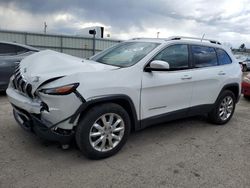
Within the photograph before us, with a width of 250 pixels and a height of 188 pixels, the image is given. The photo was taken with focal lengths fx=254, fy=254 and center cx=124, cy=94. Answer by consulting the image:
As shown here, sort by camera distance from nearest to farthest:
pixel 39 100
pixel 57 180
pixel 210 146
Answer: pixel 57 180 → pixel 39 100 → pixel 210 146

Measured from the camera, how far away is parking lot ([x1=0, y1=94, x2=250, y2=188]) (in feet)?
9.65

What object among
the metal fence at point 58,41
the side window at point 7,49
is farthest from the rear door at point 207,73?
the metal fence at point 58,41

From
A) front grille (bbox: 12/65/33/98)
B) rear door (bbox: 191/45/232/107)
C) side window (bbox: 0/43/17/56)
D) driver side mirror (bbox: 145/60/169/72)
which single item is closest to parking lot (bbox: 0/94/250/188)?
rear door (bbox: 191/45/232/107)

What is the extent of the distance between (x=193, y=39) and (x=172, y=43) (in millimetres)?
729

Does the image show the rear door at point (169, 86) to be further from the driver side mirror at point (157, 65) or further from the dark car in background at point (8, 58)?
the dark car in background at point (8, 58)

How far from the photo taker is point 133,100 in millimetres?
3527

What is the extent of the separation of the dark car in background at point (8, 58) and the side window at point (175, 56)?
4309mm

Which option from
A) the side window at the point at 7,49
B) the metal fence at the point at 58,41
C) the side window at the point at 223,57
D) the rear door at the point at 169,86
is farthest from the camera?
the metal fence at the point at 58,41

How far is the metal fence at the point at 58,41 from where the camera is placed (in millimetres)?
12967

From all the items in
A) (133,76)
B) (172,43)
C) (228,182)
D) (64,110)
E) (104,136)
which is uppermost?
(172,43)

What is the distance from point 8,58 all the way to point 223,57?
521 cm

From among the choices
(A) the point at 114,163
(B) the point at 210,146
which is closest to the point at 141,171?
(A) the point at 114,163

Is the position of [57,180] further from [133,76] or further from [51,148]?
[133,76]

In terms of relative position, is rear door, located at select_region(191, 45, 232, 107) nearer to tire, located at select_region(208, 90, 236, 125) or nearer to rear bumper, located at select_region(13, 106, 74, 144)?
tire, located at select_region(208, 90, 236, 125)
